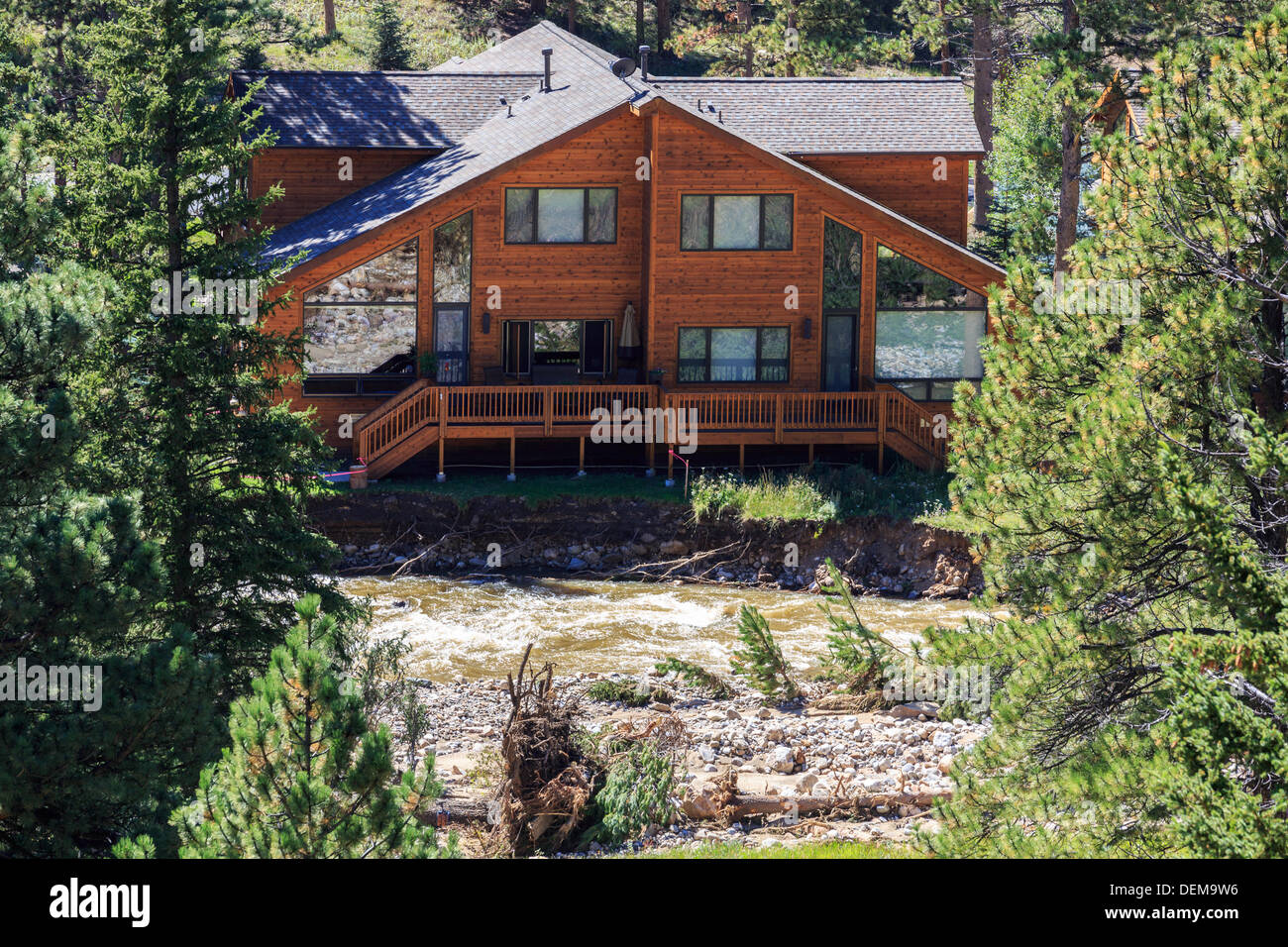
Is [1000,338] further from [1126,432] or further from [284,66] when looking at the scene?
[284,66]

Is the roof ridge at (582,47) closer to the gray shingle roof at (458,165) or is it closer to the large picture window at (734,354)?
the gray shingle roof at (458,165)

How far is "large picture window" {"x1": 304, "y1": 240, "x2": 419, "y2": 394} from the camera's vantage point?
30969 mm

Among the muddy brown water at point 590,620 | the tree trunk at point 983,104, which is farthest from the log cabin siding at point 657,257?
the tree trunk at point 983,104

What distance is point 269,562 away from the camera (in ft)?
59.0

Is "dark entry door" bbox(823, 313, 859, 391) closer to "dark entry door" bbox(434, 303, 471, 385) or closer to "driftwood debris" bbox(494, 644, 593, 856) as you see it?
"dark entry door" bbox(434, 303, 471, 385)

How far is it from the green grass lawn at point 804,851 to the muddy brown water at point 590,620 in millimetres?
8833

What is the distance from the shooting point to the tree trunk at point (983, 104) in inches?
1692

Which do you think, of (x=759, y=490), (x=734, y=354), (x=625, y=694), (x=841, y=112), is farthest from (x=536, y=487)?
(x=841, y=112)

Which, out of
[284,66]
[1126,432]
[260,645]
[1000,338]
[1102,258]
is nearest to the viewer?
[1126,432]

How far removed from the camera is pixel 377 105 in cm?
3516

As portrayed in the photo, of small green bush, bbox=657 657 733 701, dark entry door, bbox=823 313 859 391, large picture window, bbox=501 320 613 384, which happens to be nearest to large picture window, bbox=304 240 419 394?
large picture window, bbox=501 320 613 384

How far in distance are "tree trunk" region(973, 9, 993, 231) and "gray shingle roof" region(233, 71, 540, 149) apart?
45.1ft
